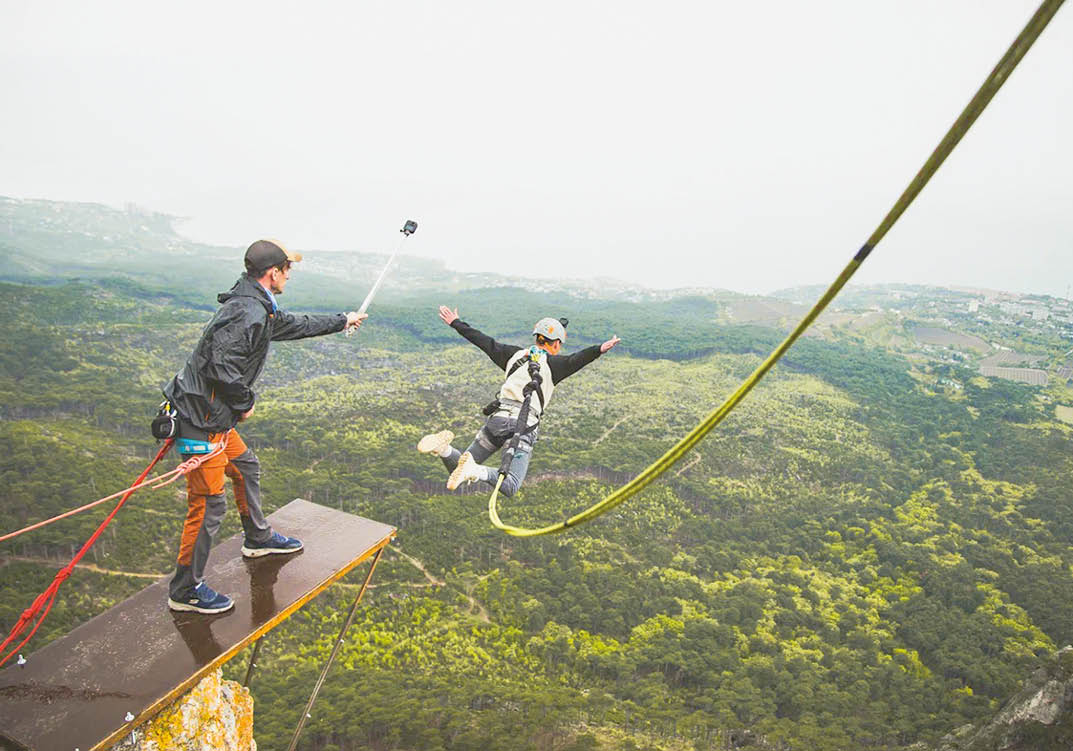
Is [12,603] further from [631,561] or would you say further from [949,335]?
[949,335]

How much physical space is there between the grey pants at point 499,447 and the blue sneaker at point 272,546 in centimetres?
142

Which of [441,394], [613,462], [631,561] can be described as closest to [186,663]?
[631,561]

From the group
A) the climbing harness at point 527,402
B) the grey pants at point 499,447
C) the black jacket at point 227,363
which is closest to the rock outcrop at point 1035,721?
the grey pants at point 499,447

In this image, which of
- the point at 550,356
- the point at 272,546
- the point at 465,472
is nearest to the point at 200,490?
the point at 272,546

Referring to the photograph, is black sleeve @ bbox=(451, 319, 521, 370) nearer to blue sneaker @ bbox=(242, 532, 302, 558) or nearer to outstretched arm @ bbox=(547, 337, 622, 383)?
outstretched arm @ bbox=(547, 337, 622, 383)

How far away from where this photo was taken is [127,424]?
183 ft

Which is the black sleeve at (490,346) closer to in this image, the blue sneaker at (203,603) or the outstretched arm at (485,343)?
the outstretched arm at (485,343)

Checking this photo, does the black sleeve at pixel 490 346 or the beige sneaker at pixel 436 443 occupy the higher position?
the black sleeve at pixel 490 346

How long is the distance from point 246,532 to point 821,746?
3523 centimetres

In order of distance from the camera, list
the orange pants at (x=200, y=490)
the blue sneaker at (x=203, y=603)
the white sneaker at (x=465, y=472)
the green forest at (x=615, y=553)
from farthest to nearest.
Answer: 1. the green forest at (x=615, y=553)
2. the white sneaker at (x=465, y=472)
3. the blue sneaker at (x=203, y=603)
4. the orange pants at (x=200, y=490)

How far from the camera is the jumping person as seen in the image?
522cm

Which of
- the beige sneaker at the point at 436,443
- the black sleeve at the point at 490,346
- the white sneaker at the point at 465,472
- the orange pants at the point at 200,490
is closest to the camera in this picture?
the orange pants at the point at 200,490

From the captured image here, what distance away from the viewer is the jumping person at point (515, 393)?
522 centimetres

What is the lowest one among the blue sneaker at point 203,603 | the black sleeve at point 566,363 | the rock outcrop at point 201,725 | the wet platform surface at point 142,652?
the rock outcrop at point 201,725
